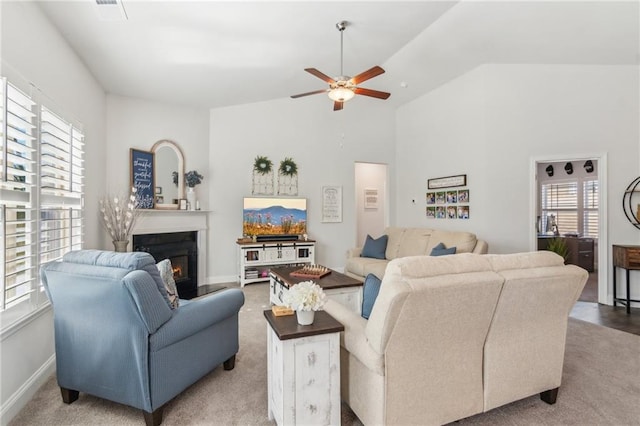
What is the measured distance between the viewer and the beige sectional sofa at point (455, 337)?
160 cm

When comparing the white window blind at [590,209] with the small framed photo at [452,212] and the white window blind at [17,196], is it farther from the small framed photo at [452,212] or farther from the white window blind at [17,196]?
the white window blind at [17,196]

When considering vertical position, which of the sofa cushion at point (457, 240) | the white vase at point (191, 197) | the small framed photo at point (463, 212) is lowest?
the sofa cushion at point (457, 240)

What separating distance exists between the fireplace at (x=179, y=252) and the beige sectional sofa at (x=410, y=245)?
95.3 inches

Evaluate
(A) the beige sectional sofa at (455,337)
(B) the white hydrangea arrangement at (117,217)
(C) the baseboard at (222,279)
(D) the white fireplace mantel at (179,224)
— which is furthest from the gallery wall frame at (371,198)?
(A) the beige sectional sofa at (455,337)

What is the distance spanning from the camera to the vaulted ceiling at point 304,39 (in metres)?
2.87

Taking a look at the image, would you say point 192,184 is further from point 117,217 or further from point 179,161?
point 117,217

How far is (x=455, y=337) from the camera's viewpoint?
5.75 ft

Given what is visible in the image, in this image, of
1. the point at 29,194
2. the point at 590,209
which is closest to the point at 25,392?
the point at 29,194

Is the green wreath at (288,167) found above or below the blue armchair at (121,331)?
above

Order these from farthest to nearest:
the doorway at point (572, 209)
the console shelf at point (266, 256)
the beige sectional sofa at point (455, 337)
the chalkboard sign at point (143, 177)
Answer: the doorway at point (572, 209), the console shelf at point (266, 256), the chalkboard sign at point (143, 177), the beige sectional sofa at point (455, 337)

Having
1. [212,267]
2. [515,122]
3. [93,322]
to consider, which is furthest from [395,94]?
[93,322]

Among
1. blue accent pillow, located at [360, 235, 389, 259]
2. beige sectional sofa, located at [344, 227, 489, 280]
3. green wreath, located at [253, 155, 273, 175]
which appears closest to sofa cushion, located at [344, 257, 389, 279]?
beige sectional sofa, located at [344, 227, 489, 280]

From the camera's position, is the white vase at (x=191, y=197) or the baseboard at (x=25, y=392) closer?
the baseboard at (x=25, y=392)

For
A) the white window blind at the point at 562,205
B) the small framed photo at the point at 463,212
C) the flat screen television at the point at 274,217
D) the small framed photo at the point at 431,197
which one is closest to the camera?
the small framed photo at the point at 463,212
